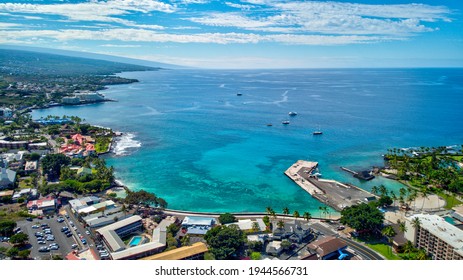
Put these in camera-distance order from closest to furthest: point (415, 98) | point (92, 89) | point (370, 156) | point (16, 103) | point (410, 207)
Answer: point (410, 207)
point (370, 156)
point (16, 103)
point (415, 98)
point (92, 89)

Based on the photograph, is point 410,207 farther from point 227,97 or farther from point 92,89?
point 92,89

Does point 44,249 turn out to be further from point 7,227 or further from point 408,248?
point 408,248

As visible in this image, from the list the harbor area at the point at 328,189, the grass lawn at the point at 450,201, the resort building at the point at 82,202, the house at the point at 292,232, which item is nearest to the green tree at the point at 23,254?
the resort building at the point at 82,202

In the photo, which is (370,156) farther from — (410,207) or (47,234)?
(47,234)

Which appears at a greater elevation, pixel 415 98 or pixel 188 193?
pixel 415 98

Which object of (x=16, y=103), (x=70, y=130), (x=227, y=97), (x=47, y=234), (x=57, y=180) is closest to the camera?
(x=47, y=234)

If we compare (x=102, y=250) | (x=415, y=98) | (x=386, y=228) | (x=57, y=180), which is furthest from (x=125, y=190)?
(x=415, y=98)

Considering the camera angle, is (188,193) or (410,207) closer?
(410,207)

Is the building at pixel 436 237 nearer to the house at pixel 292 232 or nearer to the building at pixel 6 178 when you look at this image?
the house at pixel 292 232
